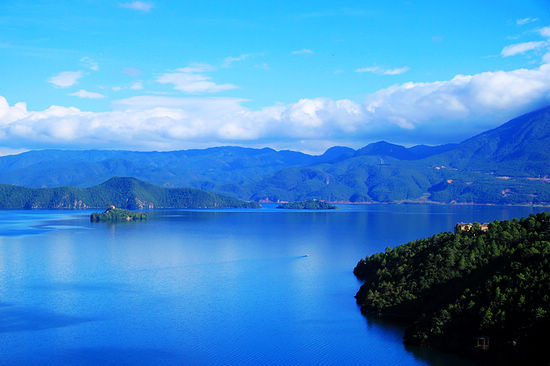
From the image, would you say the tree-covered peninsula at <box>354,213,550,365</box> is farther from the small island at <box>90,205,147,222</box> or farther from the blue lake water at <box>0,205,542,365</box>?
the small island at <box>90,205,147,222</box>

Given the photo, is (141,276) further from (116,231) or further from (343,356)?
(116,231)

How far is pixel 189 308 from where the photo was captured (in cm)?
4569

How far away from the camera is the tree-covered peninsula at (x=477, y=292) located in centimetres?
3322

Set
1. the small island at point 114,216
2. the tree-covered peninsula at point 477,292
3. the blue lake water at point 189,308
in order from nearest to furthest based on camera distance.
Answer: the tree-covered peninsula at point 477,292, the blue lake water at point 189,308, the small island at point 114,216

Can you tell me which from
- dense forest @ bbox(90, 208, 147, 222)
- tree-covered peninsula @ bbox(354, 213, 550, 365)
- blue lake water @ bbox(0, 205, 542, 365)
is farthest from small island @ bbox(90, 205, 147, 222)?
tree-covered peninsula @ bbox(354, 213, 550, 365)

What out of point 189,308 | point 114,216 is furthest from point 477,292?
point 114,216

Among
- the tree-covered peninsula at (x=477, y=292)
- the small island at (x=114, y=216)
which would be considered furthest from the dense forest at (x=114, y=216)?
the tree-covered peninsula at (x=477, y=292)

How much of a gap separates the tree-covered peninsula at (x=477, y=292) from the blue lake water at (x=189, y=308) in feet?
6.31

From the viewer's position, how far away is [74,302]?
47.7 metres

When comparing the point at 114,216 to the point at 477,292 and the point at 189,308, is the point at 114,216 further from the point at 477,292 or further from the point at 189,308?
the point at 477,292

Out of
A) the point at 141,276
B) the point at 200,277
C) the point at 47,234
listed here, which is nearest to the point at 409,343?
the point at 200,277

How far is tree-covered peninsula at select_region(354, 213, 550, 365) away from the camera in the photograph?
109 feet

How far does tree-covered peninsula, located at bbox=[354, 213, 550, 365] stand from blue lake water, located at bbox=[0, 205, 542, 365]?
1.92 meters

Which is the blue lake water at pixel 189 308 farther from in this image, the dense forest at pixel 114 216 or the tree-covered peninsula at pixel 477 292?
the dense forest at pixel 114 216
